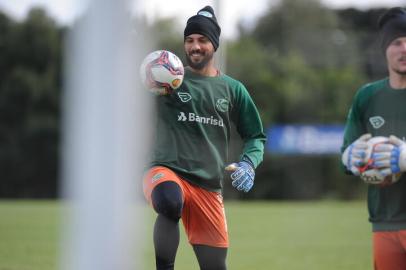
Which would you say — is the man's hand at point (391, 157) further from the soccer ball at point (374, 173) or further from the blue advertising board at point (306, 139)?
the blue advertising board at point (306, 139)

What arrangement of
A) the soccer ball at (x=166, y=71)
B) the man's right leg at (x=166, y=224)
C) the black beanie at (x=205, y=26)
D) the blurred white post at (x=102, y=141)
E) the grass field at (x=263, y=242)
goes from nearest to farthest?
the blurred white post at (x=102, y=141)
the man's right leg at (x=166, y=224)
the soccer ball at (x=166, y=71)
the black beanie at (x=205, y=26)
the grass field at (x=263, y=242)

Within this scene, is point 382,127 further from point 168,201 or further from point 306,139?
point 306,139

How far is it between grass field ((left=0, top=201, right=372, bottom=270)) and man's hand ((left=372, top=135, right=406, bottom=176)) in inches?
58.6

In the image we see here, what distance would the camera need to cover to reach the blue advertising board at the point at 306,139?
25548 mm

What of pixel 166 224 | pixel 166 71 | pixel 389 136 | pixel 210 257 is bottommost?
pixel 210 257

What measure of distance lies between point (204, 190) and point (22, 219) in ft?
30.9

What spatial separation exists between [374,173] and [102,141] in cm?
242

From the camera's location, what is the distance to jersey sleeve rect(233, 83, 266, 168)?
14.1ft

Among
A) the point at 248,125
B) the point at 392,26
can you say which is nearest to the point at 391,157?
the point at 392,26

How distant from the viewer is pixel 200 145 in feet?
13.5

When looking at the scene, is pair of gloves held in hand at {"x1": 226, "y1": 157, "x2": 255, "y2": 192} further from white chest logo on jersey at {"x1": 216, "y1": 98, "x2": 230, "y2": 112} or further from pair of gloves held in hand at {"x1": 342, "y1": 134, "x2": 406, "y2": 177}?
pair of gloves held in hand at {"x1": 342, "y1": 134, "x2": 406, "y2": 177}

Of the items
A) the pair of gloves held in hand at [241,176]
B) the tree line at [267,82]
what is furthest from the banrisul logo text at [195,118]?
the tree line at [267,82]

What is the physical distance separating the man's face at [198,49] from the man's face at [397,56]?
3.23 feet

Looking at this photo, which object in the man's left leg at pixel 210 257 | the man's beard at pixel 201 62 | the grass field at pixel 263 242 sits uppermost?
the man's beard at pixel 201 62
